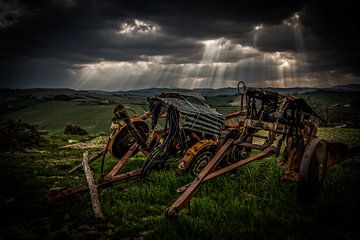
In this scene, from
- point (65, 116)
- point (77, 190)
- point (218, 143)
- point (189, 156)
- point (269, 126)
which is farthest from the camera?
point (65, 116)

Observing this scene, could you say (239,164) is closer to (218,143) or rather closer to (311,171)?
(311,171)

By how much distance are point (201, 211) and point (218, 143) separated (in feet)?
7.68

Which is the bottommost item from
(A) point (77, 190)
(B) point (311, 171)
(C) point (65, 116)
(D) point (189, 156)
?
(C) point (65, 116)

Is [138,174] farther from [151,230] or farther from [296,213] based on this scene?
[296,213]

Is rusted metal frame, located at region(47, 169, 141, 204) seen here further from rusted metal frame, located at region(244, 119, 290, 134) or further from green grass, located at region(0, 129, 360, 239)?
rusted metal frame, located at region(244, 119, 290, 134)

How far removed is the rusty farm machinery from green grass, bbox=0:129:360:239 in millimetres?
304

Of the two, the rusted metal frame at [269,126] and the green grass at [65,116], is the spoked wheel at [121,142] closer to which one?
the rusted metal frame at [269,126]

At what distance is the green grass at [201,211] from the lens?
4590 mm

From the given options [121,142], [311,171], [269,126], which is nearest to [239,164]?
[269,126]

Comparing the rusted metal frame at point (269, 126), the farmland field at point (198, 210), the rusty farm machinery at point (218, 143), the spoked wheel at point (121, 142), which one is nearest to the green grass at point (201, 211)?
the farmland field at point (198, 210)

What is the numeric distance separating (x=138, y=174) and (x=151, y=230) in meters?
2.42

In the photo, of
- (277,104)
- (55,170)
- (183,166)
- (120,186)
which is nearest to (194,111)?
(183,166)

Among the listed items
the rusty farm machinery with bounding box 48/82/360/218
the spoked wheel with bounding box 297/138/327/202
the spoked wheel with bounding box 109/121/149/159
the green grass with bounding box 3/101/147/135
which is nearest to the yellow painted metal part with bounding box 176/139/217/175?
the rusty farm machinery with bounding box 48/82/360/218

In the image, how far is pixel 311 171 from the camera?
519cm
